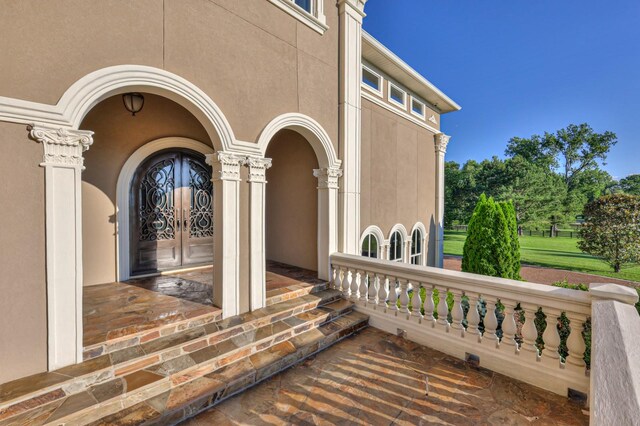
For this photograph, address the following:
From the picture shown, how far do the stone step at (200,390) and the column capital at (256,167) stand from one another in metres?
2.41

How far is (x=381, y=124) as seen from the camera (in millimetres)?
7820

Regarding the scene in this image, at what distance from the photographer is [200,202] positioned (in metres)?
6.17

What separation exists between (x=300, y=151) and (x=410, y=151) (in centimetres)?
478

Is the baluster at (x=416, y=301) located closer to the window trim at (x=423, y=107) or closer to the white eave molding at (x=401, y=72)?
the white eave molding at (x=401, y=72)

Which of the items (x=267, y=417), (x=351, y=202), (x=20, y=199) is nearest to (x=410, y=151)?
(x=351, y=202)

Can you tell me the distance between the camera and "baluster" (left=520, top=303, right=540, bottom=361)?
119 inches

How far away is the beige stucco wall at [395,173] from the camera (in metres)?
7.32

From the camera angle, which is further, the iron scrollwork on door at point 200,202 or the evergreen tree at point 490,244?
the evergreen tree at point 490,244

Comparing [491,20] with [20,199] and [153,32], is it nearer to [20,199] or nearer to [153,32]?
[153,32]

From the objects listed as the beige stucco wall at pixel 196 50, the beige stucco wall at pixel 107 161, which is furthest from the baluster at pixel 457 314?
the beige stucco wall at pixel 107 161

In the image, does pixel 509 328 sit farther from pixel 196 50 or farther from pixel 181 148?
pixel 181 148

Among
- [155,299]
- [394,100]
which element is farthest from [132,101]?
[394,100]

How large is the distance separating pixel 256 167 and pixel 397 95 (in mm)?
6863

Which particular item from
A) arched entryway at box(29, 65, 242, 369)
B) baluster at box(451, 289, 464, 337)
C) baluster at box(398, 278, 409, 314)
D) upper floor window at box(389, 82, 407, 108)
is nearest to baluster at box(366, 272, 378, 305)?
baluster at box(398, 278, 409, 314)
